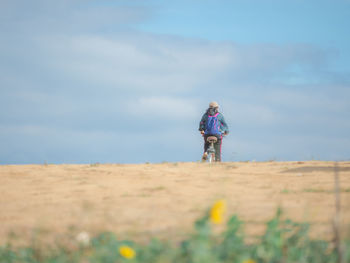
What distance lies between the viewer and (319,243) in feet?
13.6

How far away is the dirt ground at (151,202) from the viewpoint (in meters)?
4.80

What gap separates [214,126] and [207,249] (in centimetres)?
1170

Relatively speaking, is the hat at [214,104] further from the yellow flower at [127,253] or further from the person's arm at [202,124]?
the yellow flower at [127,253]

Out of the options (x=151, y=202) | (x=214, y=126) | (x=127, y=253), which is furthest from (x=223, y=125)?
(x=127, y=253)

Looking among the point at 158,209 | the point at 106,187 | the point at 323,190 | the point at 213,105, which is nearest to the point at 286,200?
the point at 323,190

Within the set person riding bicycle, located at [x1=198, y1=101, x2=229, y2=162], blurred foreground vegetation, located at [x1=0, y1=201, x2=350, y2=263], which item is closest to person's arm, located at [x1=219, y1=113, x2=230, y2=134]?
person riding bicycle, located at [x1=198, y1=101, x2=229, y2=162]

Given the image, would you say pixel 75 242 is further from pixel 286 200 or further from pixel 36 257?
pixel 286 200

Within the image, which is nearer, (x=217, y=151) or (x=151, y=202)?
(x=151, y=202)

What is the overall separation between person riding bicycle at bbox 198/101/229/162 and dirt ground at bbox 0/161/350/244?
5.53 m

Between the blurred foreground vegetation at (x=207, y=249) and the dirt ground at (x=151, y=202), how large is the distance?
296mm

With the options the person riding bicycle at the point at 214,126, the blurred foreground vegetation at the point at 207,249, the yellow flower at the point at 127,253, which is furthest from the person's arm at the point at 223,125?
the yellow flower at the point at 127,253

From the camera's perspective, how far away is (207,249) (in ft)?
10.8

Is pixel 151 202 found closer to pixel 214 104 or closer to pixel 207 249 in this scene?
pixel 207 249

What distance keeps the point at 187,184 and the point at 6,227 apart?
3326 mm
